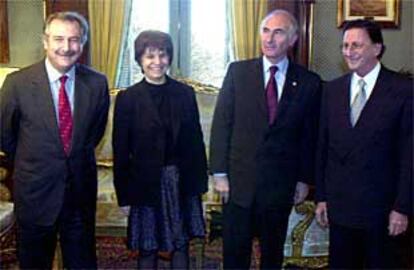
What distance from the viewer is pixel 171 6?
482cm

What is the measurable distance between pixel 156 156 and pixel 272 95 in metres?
0.53

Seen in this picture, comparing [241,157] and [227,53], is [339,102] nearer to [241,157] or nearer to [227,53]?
[241,157]

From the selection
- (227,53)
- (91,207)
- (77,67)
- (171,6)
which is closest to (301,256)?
(91,207)

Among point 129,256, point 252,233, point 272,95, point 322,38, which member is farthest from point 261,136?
point 322,38

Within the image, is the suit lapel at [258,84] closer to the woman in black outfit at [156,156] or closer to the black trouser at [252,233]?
the woman in black outfit at [156,156]

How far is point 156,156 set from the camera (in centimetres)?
253

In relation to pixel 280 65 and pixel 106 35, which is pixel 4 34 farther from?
pixel 280 65

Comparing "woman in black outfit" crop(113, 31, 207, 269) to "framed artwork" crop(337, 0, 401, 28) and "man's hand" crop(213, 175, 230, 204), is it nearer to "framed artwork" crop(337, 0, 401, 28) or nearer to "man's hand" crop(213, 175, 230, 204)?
"man's hand" crop(213, 175, 230, 204)

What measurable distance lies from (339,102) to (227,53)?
97.7 inches

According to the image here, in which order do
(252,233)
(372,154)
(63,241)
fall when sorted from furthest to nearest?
(252,233)
(63,241)
(372,154)

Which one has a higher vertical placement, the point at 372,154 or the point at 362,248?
the point at 372,154

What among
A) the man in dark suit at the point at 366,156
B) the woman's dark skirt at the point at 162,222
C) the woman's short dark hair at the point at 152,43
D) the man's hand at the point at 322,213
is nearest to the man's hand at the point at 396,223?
the man in dark suit at the point at 366,156

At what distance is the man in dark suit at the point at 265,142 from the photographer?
252 cm

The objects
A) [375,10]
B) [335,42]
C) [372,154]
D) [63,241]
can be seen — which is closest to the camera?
[372,154]
